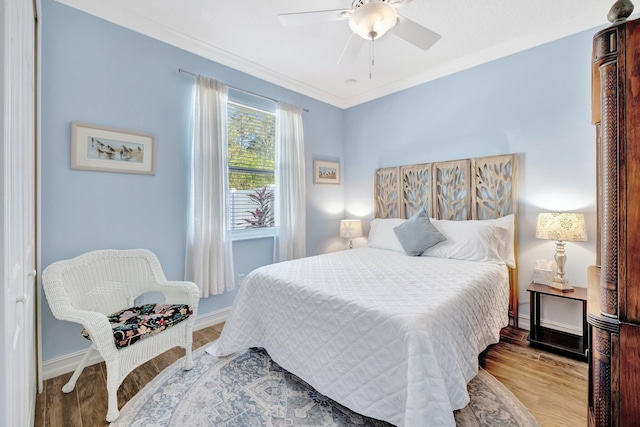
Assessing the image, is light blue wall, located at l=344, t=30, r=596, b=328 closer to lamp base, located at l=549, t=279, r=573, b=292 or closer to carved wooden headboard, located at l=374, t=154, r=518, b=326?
carved wooden headboard, located at l=374, t=154, r=518, b=326

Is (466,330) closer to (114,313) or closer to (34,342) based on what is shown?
(114,313)

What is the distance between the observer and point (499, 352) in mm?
2361

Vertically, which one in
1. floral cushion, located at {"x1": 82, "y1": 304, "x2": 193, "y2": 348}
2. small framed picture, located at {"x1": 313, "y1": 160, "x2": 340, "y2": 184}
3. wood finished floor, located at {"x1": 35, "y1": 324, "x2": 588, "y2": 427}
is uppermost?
small framed picture, located at {"x1": 313, "y1": 160, "x2": 340, "y2": 184}

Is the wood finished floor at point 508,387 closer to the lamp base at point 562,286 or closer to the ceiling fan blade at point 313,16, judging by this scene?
the lamp base at point 562,286

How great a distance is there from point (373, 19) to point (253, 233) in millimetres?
2421

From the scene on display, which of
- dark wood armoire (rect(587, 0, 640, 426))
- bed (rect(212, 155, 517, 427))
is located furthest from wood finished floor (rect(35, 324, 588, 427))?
dark wood armoire (rect(587, 0, 640, 426))

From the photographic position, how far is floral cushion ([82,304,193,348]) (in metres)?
1.73

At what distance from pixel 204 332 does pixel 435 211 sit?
2812 millimetres

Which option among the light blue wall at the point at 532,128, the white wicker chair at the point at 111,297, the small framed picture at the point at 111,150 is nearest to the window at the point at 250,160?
the small framed picture at the point at 111,150

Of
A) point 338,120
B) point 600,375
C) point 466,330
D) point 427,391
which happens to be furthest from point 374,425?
point 338,120

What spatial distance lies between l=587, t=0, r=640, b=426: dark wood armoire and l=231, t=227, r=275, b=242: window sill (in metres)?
2.93

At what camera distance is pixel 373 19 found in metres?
1.80

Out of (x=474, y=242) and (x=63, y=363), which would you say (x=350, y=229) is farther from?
(x=63, y=363)

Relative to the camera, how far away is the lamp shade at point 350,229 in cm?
395
